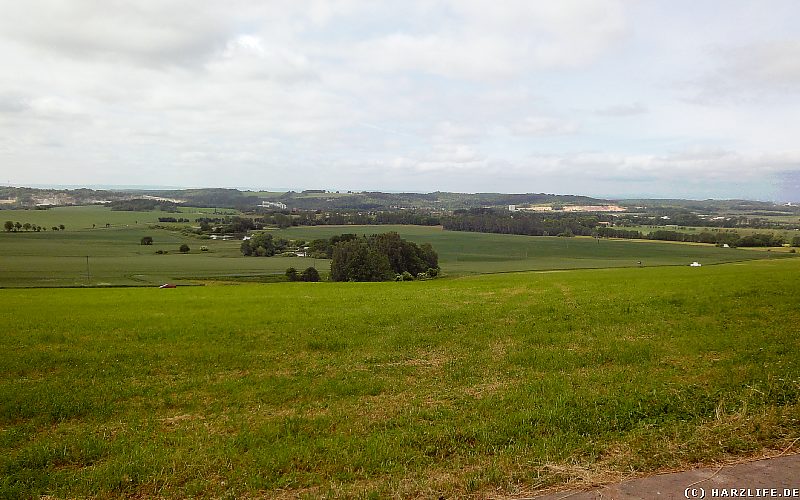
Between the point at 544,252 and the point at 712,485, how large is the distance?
361 feet

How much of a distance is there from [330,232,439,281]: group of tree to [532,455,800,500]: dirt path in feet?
211

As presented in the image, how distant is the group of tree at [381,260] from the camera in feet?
233

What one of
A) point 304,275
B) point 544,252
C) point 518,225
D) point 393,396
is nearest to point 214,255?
point 304,275

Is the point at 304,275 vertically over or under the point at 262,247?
under

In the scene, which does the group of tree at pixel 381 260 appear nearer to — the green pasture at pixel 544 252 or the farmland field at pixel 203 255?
the farmland field at pixel 203 255

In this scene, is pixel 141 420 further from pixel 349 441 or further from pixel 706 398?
pixel 706 398

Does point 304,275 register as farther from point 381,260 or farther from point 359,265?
point 381,260

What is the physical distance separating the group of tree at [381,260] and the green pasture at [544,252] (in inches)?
220

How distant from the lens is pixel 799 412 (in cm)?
775

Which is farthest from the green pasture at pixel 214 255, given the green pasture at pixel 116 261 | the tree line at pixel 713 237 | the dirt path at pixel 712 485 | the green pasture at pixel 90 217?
the dirt path at pixel 712 485

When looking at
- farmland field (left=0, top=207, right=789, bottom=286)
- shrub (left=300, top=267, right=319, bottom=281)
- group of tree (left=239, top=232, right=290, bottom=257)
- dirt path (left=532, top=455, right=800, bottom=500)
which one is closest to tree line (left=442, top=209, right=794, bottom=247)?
farmland field (left=0, top=207, right=789, bottom=286)

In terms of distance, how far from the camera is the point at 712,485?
5801 mm

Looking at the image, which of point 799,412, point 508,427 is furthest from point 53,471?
point 799,412

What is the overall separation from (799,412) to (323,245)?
10131cm
